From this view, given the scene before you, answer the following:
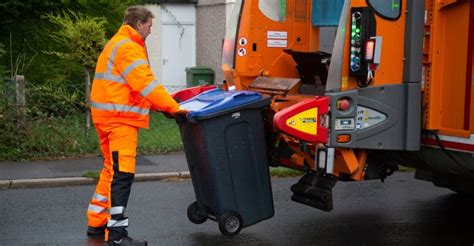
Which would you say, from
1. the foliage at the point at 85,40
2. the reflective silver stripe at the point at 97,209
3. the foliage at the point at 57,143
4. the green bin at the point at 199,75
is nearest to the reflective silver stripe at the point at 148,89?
the reflective silver stripe at the point at 97,209

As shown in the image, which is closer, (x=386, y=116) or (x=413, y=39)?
(x=413, y=39)

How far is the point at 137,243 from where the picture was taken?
223 inches

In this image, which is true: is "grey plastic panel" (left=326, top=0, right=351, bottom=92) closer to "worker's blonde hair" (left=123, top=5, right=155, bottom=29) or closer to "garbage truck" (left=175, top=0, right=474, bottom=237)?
"garbage truck" (left=175, top=0, right=474, bottom=237)

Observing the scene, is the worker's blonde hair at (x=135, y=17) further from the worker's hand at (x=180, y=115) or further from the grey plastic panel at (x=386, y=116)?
the grey plastic panel at (x=386, y=116)

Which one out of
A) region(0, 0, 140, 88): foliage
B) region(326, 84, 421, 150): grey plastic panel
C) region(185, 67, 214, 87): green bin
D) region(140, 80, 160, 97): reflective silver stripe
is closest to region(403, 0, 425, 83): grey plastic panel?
region(326, 84, 421, 150): grey plastic panel

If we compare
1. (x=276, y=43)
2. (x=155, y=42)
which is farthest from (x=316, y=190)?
(x=155, y=42)

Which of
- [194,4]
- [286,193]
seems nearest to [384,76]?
[286,193]

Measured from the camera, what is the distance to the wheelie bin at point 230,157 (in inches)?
212

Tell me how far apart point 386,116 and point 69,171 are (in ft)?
15.2

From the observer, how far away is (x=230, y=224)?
5.46 metres

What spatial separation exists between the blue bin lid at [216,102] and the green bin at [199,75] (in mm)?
10183

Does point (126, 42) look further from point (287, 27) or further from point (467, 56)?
point (467, 56)

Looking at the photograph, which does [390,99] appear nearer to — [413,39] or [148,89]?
[413,39]

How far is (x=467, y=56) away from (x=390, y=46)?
0.52 meters
